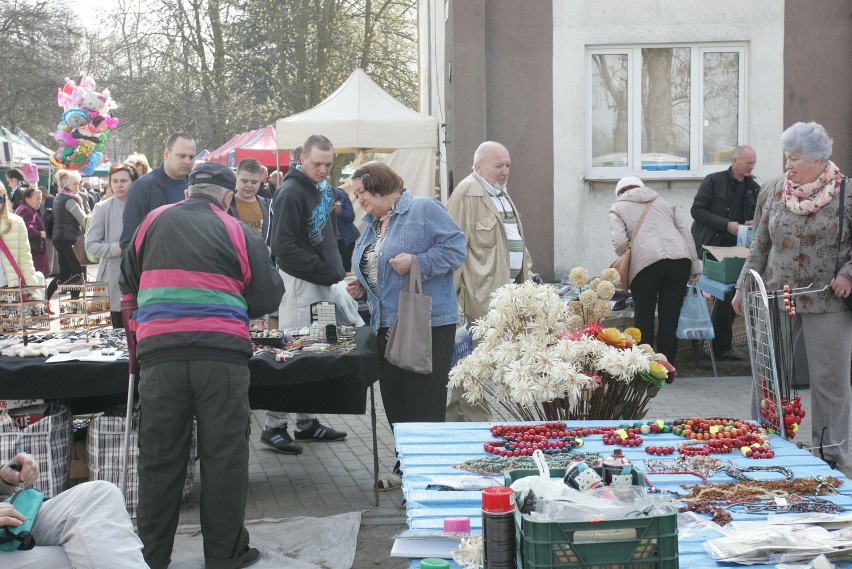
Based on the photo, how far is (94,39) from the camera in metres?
32.7

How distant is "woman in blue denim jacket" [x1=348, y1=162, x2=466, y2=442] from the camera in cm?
572

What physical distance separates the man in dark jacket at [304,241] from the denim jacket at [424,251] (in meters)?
0.88

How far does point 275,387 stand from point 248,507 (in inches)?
28.0

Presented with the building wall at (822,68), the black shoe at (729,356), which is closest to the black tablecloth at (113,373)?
the black shoe at (729,356)

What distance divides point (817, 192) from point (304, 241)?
3.11m

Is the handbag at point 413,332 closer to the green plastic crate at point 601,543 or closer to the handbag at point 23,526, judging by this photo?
the handbag at point 23,526

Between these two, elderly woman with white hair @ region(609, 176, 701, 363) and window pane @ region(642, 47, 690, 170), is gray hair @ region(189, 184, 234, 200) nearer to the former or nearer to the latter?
elderly woman with white hair @ region(609, 176, 701, 363)

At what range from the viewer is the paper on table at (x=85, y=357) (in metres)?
5.53

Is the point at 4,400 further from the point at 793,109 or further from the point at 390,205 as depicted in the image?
the point at 793,109

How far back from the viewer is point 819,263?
18.8 feet

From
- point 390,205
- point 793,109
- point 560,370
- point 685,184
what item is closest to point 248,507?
point 390,205

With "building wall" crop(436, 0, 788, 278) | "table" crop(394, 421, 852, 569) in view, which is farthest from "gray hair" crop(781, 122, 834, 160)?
"building wall" crop(436, 0, 788, 278)

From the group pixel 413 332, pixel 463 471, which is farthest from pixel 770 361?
pixel 413 332

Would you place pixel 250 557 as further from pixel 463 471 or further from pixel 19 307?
pixel 19 307
